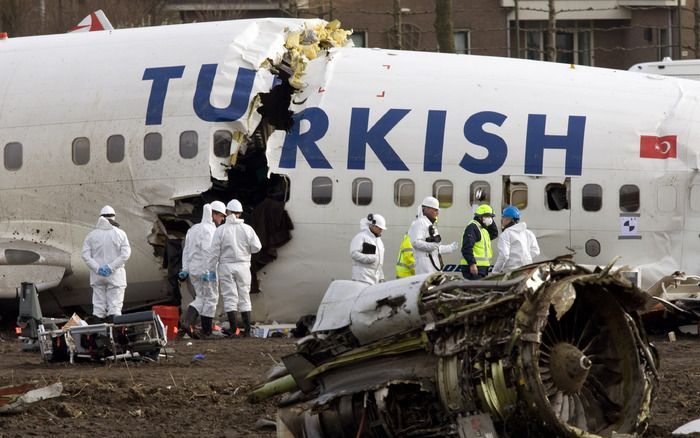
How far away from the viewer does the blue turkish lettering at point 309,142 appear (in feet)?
65.3

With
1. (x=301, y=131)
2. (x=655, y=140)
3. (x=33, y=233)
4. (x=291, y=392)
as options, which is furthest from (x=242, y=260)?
(x=291, y=392)

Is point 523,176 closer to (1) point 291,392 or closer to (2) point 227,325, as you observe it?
(2) point 227,325

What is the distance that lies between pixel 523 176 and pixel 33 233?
23.4 feet

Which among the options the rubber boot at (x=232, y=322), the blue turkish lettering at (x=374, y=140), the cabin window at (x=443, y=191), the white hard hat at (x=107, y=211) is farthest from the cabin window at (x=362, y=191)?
the white hard hat at (x=107, y=211)

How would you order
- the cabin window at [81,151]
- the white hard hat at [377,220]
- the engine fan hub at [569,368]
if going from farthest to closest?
the cabin window at [81,151]
the white hard hat at [377,220]
the engine fan hub at [569,368]

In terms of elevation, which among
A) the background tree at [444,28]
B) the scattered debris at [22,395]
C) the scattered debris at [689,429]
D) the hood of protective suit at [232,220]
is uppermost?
the background tree at [444,28]

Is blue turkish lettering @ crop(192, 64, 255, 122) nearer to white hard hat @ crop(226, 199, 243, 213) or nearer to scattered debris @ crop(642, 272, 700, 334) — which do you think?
white hard hat @ crop(226, 199, 243, 213)

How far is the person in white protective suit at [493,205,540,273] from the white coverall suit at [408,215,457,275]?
33.2 inches

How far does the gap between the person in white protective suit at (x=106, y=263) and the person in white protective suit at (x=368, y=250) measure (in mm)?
3072

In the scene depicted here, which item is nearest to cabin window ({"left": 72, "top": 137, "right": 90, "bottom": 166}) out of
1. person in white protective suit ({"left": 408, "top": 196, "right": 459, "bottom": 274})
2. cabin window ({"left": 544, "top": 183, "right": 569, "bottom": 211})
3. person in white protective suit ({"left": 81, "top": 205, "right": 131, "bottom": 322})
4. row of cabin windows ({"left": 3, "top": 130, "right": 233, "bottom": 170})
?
row of cabin windows ({"left": 3, "top": 130, "right": 233, "bottom": 170})

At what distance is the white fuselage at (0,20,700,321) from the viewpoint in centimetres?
1958

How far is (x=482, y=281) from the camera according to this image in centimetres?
1020

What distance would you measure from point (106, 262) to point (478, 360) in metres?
10.3

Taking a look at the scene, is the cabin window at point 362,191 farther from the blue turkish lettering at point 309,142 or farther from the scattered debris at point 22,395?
the scattered debris at point 22,395
